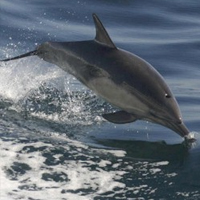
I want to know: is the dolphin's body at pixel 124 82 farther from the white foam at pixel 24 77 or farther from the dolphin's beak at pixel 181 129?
the white foam at pixel 24 77

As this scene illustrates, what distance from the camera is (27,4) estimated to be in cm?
1833

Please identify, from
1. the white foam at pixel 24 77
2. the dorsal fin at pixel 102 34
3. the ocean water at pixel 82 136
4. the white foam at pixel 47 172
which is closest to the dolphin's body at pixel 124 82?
the dorsal fin at pixel 102 34

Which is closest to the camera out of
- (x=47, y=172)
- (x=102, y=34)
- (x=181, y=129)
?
(x=47, y=172)

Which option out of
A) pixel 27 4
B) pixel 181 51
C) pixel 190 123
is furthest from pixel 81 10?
pixel 190 123

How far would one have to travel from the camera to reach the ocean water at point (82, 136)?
8375mm

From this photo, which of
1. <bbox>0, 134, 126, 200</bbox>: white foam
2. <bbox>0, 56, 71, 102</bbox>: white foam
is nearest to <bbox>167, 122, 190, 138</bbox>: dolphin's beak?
<bbox>0, 134, 126, 200</bbox>: white foam

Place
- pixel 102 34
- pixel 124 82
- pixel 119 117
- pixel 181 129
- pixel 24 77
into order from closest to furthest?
pixel 181 129
pixel 119 117
pixel 124 82
pixel 102 34
pixel 24 77

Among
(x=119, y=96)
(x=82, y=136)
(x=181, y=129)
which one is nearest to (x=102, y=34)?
(x=119, y=96)

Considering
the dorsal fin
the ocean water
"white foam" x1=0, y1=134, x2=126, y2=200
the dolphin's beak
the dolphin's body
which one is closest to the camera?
"white foam" x1=0, y1=134, x2=126, y2=200

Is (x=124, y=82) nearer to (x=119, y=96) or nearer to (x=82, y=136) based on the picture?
(x=119, y=96)

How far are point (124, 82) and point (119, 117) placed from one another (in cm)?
44

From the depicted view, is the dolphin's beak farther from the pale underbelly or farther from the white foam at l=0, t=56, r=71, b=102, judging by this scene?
the white foam at l=0, t=56, r=71, b=102

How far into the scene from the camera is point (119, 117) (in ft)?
30.9

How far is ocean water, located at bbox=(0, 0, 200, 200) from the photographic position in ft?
27.5
